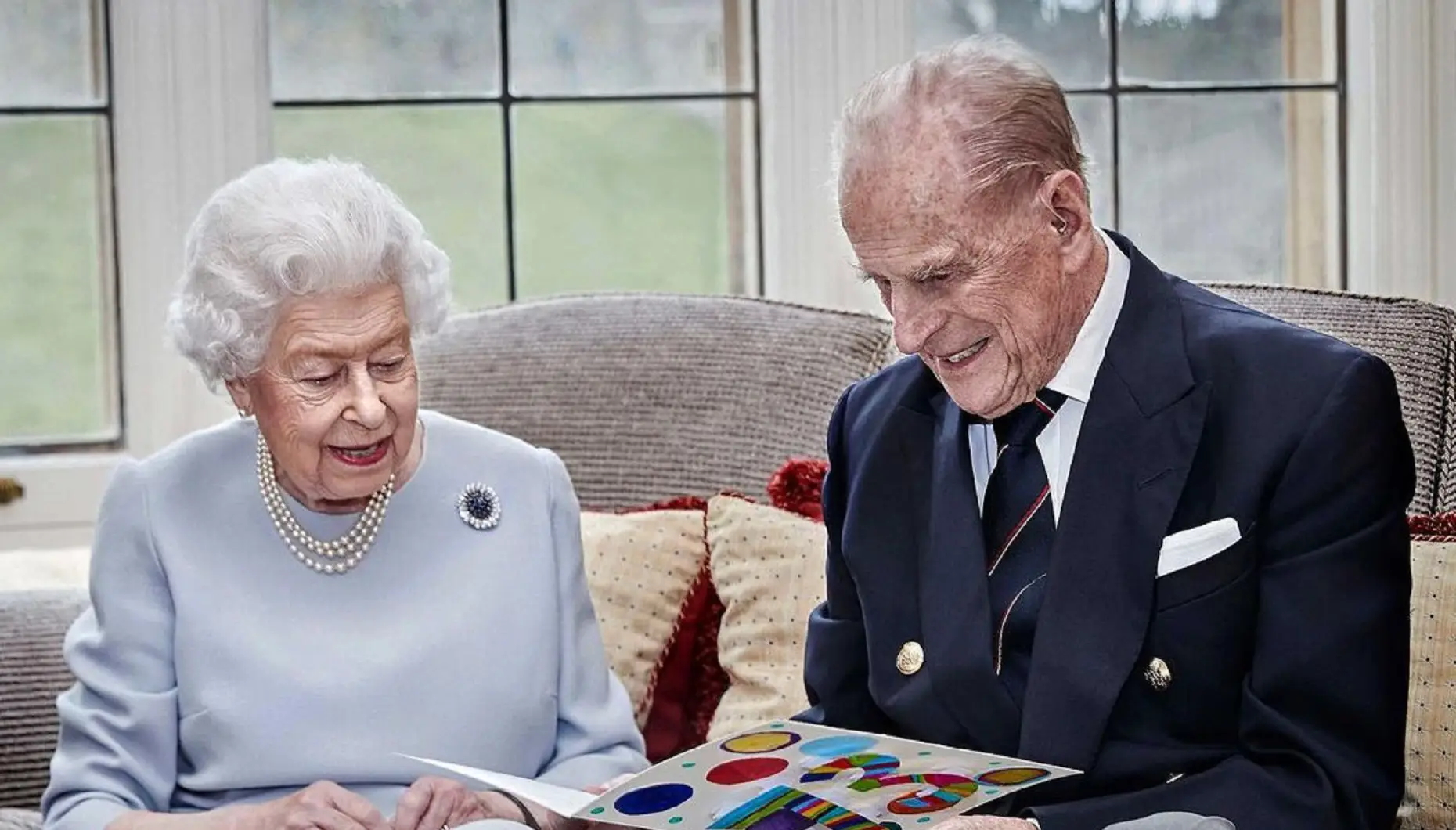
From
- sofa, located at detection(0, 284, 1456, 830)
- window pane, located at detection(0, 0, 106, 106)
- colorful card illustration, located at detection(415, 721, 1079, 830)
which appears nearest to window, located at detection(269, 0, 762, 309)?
window pane, located at detection(0, 0, 106, 106)

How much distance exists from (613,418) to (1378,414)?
1142 millimetres

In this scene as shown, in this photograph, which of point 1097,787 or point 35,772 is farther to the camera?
point 35,772

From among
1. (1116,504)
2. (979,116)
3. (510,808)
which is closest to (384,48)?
(510,808)

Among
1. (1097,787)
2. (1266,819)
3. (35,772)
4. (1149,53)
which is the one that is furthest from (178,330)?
(1149,53)

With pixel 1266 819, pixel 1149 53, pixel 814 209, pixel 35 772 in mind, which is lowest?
pixel 35 772

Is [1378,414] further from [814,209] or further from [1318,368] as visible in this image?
[814,209]

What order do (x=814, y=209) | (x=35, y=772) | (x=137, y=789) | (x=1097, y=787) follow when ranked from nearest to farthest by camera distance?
(x=1097, y=787)
(x=137, y=789)
(x=35, y=772)
(x=814, y=209)

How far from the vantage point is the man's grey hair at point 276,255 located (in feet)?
5.94

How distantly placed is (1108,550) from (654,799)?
17.8 inches

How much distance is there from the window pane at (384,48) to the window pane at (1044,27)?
0.77 metres

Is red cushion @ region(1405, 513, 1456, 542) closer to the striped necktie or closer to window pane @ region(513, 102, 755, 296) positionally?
the striped necktie

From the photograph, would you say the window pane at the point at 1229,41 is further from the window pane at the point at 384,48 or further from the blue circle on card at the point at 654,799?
the blue circle on card at the point at 654,799

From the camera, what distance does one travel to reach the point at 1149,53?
3098 mm

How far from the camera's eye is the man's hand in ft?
4.75
